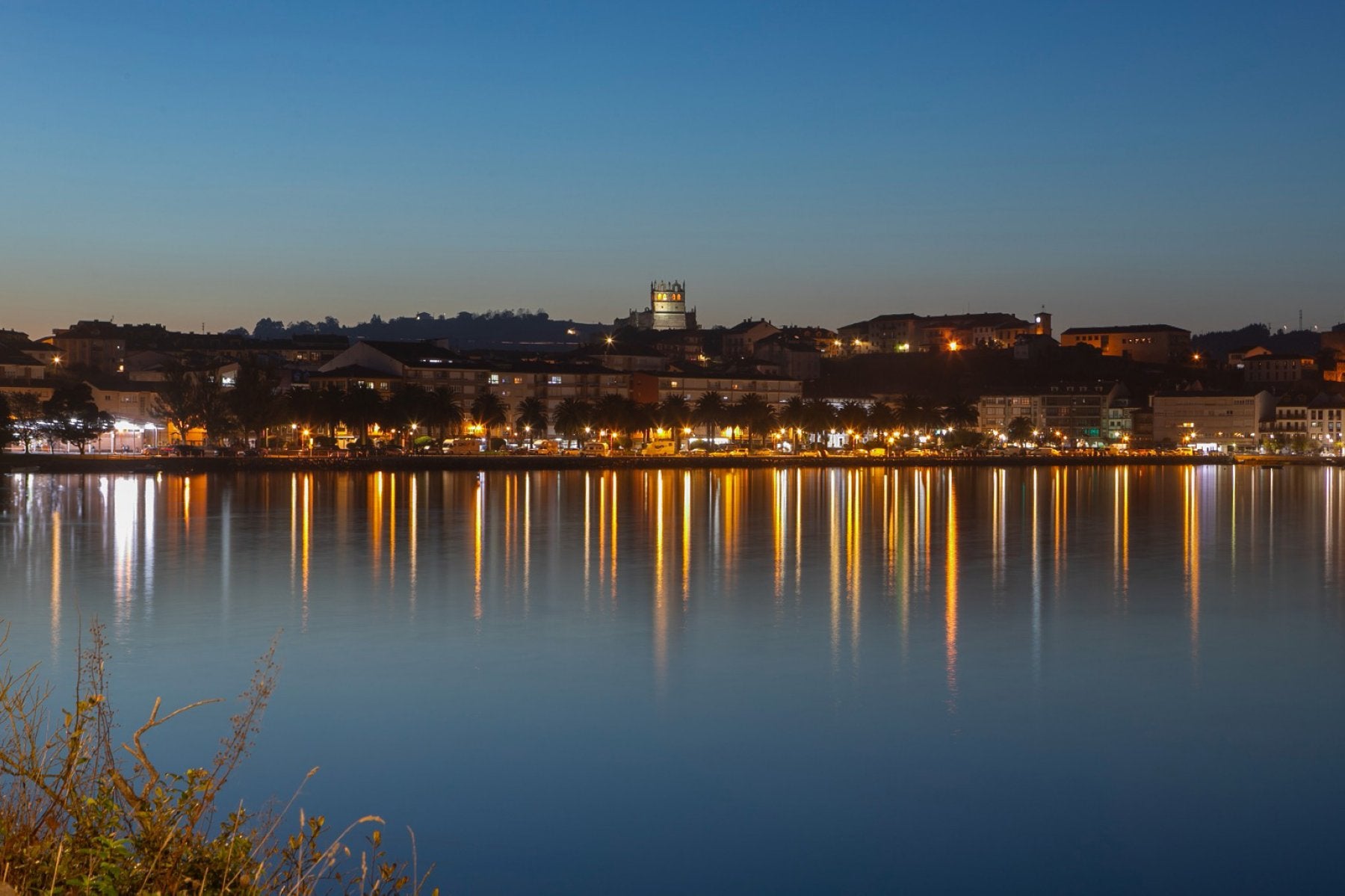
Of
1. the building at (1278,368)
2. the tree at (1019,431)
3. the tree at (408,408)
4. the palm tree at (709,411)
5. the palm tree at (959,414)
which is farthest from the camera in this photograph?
the building at (1278,368)

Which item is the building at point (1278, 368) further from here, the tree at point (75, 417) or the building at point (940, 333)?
the tree at point (75, 417)

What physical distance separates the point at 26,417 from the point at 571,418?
26.1m

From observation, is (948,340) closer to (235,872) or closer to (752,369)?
(752,369)

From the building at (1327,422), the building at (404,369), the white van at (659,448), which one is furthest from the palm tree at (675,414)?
the building at (1327,422)

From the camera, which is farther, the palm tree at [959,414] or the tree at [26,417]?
the palm tree at [959,414]

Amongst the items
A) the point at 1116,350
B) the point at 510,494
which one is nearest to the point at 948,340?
the point at 1116,350

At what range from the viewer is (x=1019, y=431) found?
95.9 metres

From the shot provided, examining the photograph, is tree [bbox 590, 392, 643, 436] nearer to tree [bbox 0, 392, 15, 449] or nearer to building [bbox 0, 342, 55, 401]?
building [bbox 0, 342, 55, 401]

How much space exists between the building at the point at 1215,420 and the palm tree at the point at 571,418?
45.0 meters

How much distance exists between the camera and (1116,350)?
390 ft

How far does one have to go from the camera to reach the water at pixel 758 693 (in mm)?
7496

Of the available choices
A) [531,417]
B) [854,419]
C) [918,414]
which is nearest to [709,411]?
[531,417]

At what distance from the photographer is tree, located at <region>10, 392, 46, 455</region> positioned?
58.3 meters

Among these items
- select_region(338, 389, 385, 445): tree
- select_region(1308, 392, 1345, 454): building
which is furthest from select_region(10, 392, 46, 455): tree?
select_region(1308, 392, 1345, 454): building
